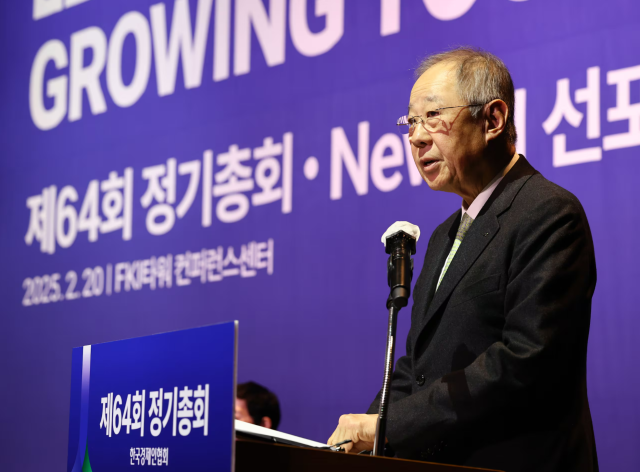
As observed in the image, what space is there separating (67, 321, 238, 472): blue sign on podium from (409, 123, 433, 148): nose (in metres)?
0.83

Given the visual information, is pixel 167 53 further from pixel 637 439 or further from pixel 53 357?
pixel 637 439

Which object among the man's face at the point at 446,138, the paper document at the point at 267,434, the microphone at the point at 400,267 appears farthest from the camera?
the man's face at the point at 446,138

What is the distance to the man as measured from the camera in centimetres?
148

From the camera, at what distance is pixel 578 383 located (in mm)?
1548

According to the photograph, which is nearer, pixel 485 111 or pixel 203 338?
pixel 203 338

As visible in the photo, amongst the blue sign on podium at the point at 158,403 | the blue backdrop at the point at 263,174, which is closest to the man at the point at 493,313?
the blue sign on podium at the point at 158,403

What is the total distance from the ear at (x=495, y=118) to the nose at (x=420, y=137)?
0.43 ft

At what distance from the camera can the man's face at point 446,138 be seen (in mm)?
1828

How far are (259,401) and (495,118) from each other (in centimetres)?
191

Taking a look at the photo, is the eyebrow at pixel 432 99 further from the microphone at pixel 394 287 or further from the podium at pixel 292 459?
the podium at pixel 292 459

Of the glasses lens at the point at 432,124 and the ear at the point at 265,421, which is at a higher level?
the glasses lens at the point at 432,124

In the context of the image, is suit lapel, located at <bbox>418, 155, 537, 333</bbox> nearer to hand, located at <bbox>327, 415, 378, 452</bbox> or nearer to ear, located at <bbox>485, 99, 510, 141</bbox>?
ear, located at <bbox>485, 99, 510, 141</bbox>

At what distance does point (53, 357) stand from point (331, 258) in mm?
1875

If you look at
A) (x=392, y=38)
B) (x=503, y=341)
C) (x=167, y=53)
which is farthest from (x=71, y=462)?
(x=167, y=53)
